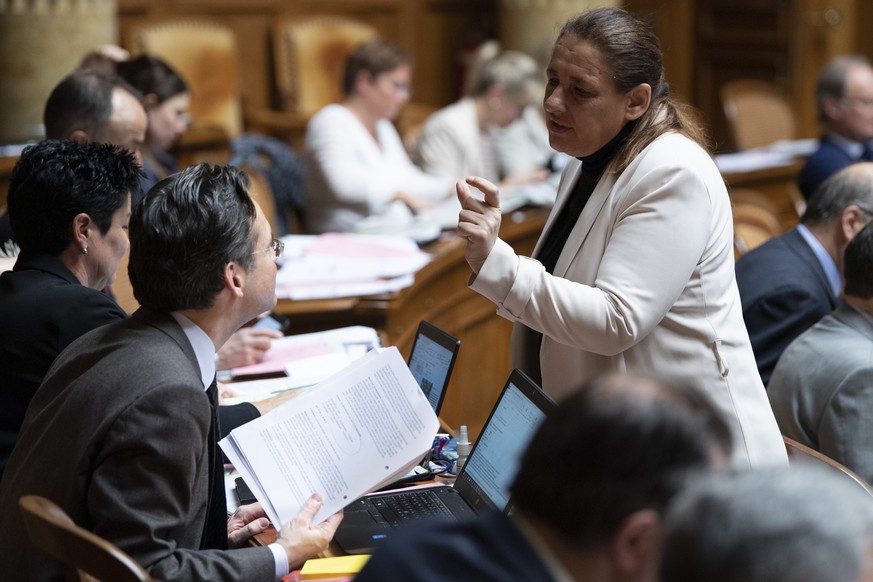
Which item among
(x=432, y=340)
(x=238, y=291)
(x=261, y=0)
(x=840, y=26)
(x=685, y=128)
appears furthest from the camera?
(x=840, y=26)

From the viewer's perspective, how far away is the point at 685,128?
84.3 inches

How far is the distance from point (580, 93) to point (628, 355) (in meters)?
0.50

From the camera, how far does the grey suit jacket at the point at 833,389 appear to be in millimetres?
2475

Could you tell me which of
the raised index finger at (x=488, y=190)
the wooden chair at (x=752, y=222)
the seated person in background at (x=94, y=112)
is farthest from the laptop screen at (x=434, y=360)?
the wooden chair at (x=752, y=222)

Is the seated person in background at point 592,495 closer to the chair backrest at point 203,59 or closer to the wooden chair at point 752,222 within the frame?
the wooden chair at point 752,222

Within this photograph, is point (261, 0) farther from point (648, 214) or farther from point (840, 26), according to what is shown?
point (648, 214)

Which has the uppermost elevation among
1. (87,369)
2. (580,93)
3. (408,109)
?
(580,93)

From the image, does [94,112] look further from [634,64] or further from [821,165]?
[821,165]

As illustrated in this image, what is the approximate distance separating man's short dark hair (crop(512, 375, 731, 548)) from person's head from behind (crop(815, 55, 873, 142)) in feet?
14.7

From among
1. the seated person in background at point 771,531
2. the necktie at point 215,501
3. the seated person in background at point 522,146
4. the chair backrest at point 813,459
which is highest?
the seated person in background at point 771,531

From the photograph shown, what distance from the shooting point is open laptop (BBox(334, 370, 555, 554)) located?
183 cm

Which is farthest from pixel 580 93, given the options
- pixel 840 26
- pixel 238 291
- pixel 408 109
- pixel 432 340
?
Answer: pixel 840 26

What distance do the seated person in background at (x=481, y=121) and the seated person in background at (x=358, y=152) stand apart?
541 millimetres

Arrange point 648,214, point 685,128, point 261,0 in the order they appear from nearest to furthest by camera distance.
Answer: point 648,214 < point 685,128 < point 261,0
